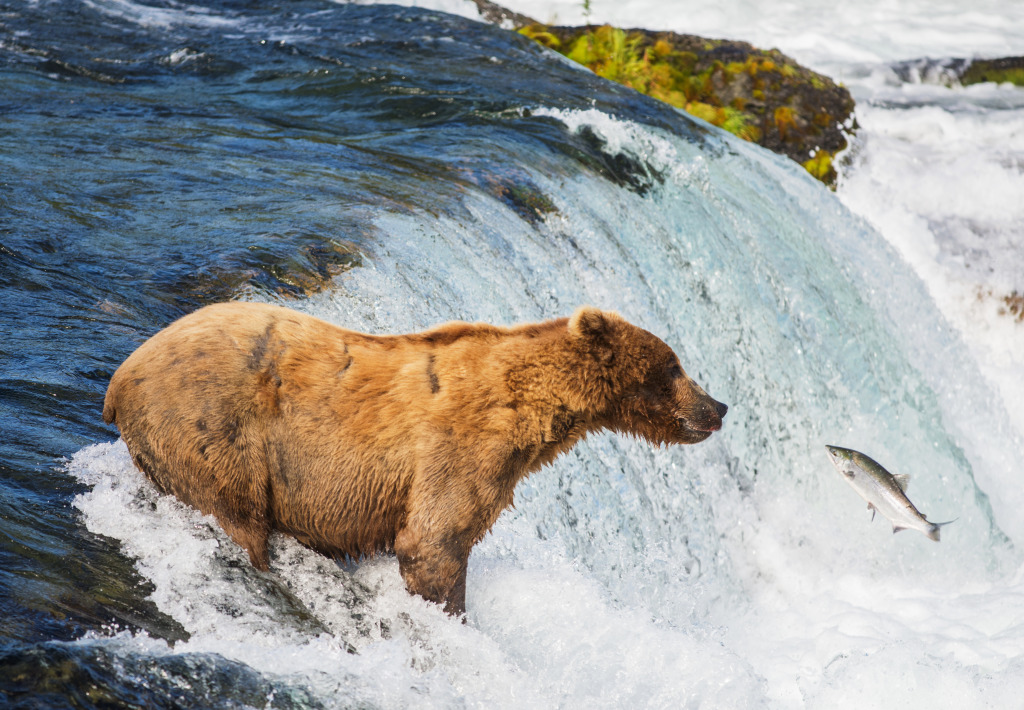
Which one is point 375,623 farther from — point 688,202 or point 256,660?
point 688,202

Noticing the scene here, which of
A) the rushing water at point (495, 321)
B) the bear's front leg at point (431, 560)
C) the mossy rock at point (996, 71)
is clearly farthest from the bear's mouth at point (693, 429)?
the mossy rock at point (996, 71)

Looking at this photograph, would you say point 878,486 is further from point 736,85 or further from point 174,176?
point 736,85

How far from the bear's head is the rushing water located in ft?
2.85

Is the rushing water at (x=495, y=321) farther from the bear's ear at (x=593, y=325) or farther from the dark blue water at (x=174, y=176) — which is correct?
the bear's ear at (x=593, y=325)

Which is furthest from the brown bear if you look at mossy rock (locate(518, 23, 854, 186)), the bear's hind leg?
mossy rock (locate(518, 23, 854, 186))

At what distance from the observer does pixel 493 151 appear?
8969 millimetres

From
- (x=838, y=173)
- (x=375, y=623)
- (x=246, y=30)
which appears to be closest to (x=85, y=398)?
(x=375, y=623)

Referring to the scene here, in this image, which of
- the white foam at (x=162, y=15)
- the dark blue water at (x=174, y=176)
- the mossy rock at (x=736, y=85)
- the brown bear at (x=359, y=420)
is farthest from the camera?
the mossy rock at (x=736, y=85)

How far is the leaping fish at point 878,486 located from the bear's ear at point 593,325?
2.59 metres

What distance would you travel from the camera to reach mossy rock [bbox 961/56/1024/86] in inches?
731

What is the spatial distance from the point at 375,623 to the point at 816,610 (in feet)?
15.9

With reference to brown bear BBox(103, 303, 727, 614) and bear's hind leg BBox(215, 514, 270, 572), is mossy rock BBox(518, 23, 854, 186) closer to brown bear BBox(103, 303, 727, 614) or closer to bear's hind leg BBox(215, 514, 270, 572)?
brown bear BBox(103, 303, 727, 614)

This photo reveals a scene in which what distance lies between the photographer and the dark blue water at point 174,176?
3588 mm

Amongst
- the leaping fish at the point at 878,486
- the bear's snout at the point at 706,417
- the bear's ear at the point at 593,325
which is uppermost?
the bear's ear at the point at 593,325
